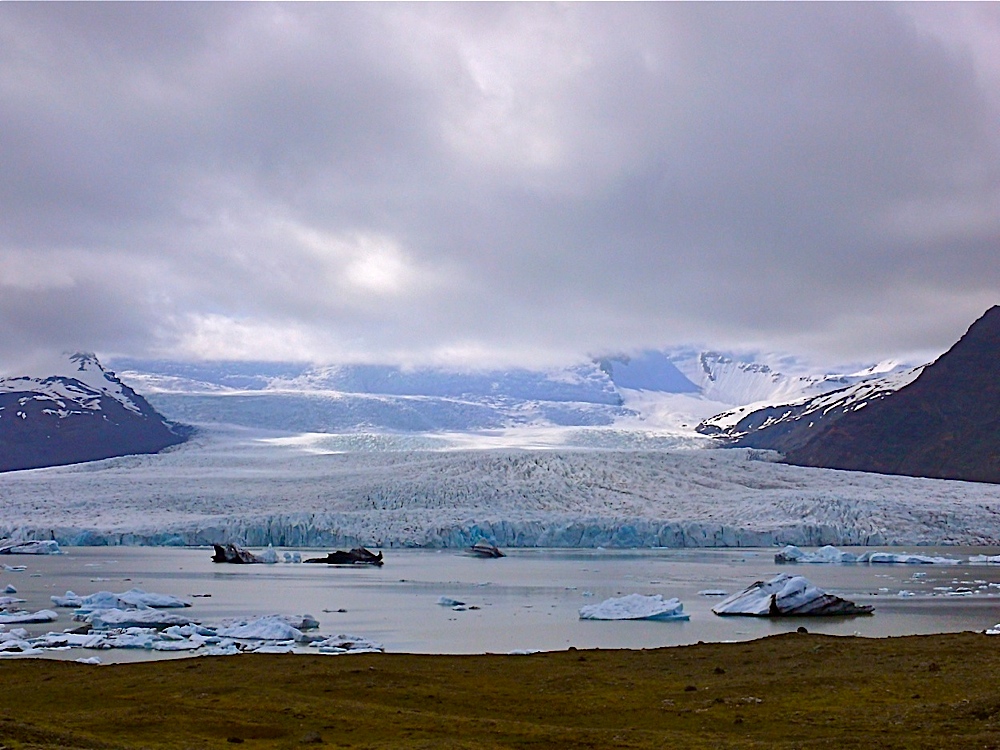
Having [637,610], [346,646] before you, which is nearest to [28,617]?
[346,646]

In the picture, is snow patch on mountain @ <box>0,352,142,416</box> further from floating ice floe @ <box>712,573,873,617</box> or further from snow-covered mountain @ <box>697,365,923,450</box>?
floating ice floe @ <box>712,573,873,617</box>

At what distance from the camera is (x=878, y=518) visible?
38.5 m

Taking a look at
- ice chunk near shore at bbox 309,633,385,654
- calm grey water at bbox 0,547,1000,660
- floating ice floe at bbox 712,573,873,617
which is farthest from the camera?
floating ice floe at bbox 712,573,873,617

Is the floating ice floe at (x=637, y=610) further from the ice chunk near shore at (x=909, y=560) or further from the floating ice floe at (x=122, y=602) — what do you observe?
the ice chunk near shore at (x=909, y=560)

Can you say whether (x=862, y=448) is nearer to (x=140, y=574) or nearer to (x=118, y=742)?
(x=140, y=574)

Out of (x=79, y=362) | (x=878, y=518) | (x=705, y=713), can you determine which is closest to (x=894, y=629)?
(x=705, y=713)

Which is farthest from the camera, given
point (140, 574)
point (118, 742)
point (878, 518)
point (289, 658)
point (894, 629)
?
point (878, 518)

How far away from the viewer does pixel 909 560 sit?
31.0 meters

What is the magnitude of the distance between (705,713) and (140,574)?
2072 centimetres

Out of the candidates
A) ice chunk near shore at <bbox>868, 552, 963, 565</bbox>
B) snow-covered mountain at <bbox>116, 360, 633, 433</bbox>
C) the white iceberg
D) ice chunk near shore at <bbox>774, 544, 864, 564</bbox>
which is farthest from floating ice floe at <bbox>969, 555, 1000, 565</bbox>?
snow-covered mountain at <bbox>116, 360, 633, 433</bbox>

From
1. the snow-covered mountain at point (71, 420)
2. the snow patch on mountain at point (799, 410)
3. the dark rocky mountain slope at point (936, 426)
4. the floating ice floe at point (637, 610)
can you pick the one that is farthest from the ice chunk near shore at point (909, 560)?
the snow patch on mountain at point (799, 410)

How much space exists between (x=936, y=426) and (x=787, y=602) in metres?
66.8

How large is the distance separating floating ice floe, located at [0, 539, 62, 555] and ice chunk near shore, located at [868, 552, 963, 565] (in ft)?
87.3

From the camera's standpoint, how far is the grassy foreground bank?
26.6 ft
